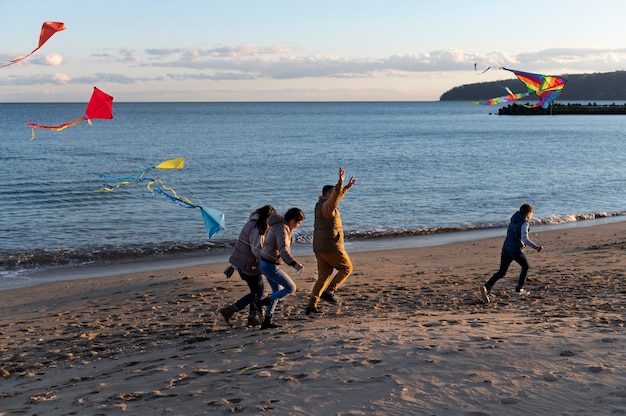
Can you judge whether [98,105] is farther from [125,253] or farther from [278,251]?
[125,253]

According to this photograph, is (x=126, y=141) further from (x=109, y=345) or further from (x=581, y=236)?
(x=109, y=345)

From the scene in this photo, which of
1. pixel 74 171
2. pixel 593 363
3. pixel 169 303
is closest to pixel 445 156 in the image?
pixel 74 171

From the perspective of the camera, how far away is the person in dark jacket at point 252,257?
7.87m

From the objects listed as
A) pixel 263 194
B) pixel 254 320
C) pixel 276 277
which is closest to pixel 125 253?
pixel 254 320

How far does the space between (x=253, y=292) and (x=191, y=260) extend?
23.9 feet

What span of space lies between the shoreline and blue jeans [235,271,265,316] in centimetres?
616

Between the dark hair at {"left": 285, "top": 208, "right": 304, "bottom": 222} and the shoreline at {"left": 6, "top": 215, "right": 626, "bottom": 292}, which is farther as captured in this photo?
the shoreline at {"left": 6, "top": 215, "right": 626, "bottom": 292}

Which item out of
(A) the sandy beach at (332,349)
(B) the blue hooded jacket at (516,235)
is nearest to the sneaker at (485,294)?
(A) the sandy beach at (332,349)

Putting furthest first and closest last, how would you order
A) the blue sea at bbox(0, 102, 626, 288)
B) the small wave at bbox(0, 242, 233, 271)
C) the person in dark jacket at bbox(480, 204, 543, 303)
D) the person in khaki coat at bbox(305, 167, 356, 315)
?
the blue sea at bbox(0, 102, 626, 288) < the small wave at bbox(0, 242, 233, 271) < the person in dark jacket at bbox(480, 204, 543, 303) < the person in khaki coat at bbox(305, 167, 356, 315)

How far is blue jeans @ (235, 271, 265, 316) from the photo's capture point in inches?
324

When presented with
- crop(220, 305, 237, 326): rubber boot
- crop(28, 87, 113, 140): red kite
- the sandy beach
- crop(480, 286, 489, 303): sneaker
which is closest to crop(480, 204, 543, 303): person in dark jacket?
crop(480, 286, 489, 303): sneaker

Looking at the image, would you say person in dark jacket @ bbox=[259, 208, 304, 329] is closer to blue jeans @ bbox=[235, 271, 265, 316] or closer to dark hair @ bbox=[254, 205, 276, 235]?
dark hair @ bbox=[254, 205, 276, 235]

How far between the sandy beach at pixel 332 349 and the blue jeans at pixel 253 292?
0.27 metres

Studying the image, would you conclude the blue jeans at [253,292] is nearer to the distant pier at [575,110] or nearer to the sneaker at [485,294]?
the sneaker at [485,294]
